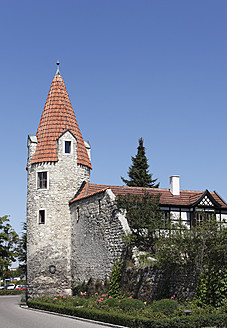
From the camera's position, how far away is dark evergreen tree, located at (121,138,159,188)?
46.8 meters

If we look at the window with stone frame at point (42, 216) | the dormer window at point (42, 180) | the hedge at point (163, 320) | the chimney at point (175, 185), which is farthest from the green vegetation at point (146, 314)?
the chimney at point (175, 185)

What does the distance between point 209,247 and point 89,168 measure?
1721cm

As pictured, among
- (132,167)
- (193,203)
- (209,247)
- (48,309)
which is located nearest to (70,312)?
(48,309)

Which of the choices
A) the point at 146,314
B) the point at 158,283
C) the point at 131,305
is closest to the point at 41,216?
the point at 158,283

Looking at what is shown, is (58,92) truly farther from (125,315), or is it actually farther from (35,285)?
(125,315)

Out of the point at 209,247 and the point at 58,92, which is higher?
the point at 58,92

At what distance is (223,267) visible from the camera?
17.2 m

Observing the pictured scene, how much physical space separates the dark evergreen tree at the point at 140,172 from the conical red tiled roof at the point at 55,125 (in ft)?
42.9

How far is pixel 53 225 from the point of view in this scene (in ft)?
104

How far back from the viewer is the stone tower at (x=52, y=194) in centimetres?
3130

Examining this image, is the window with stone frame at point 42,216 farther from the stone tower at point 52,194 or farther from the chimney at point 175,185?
the chimney at point 175,185

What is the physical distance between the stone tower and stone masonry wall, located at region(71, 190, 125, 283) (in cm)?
95

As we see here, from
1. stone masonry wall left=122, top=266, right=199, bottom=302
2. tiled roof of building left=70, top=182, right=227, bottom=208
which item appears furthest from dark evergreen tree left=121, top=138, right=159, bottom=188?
stone masonry wall left=122, top=266, right=199, bottom=302

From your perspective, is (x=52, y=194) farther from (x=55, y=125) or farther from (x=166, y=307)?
(x=166, y=307)
